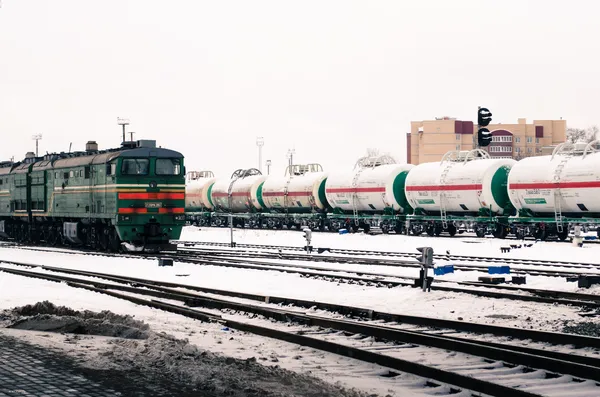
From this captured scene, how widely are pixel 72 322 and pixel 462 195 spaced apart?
31.8 m

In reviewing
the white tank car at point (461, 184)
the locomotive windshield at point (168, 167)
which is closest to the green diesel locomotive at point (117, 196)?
the locomotive windshield at point (168, 167)

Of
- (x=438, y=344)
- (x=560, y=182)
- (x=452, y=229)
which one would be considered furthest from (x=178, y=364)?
(x=452, y=229)

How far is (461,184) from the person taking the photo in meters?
41.6

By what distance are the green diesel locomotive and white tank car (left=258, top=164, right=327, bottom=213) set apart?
19.8 m

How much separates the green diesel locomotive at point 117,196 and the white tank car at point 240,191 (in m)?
23.8

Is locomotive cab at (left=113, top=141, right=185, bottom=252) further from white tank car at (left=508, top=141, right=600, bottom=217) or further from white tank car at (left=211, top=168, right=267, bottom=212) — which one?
white tank car at (left=211, top=168, right=267, bottom=212)

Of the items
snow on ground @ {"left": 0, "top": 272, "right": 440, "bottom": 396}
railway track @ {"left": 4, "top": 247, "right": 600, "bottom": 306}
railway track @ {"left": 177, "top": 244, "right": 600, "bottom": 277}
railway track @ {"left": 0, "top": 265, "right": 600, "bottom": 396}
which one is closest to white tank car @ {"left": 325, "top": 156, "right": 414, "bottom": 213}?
railway track @ {"left": 177, "top": 244, "right": 600, "bottom": 277}

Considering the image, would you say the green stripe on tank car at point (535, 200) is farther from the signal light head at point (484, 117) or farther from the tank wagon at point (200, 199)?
the tank wagon at point (200, 199)

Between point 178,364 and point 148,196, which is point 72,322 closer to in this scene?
point 178,364

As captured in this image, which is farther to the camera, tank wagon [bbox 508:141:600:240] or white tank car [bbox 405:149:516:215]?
white tank car [bbox 405:149:516:215]

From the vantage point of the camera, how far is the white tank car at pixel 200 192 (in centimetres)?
6688

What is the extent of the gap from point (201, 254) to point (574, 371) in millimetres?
22811

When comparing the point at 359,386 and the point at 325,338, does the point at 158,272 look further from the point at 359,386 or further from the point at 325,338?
the point at 359,386

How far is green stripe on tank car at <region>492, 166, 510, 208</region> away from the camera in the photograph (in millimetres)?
40469
